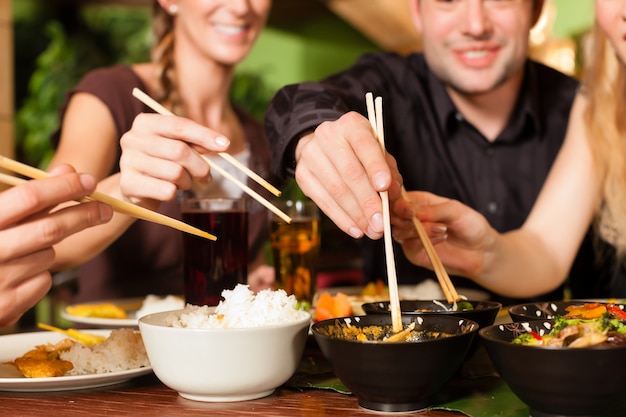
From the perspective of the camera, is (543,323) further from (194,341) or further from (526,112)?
(526,112)

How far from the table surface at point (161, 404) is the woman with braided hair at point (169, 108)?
93 cm

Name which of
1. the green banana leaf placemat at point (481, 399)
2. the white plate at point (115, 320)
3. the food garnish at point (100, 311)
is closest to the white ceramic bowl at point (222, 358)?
the green banana leaf placemat at point (481, 399)

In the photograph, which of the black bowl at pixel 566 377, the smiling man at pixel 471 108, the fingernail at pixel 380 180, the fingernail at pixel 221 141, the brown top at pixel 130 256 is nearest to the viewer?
the black bowl at pixel 566 377

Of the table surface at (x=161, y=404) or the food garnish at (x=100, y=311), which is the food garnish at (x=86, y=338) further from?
the food garnish at (x=100, y=311)

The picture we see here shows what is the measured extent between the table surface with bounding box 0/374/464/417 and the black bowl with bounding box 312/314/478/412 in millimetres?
25

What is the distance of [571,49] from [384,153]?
3.79 metres

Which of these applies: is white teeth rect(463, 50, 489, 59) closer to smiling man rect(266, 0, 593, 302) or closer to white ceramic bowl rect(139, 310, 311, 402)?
smiling man rect(266, 0, 593, 302)

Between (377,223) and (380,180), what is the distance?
63 millimetres

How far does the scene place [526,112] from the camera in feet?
7.09

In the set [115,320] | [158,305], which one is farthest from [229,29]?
[115,320]

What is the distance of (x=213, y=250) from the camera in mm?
1375

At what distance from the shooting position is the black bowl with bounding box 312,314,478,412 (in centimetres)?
85

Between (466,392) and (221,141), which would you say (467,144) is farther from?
(466,392)

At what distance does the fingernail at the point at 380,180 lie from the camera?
100 centimetres
